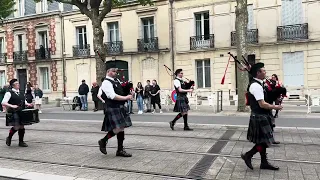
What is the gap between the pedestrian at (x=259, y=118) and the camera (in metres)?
5.82

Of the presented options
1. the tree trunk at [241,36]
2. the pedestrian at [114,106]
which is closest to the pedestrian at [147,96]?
the tree trunk at [241,36]

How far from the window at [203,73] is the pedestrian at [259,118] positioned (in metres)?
18.0

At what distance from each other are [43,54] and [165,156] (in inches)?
1027

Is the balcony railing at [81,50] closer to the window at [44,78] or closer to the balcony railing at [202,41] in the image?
the window at [44,78]

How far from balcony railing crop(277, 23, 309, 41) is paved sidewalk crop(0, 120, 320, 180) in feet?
38.2

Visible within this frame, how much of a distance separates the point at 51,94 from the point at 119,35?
8650 millimetres

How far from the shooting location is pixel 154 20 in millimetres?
25422

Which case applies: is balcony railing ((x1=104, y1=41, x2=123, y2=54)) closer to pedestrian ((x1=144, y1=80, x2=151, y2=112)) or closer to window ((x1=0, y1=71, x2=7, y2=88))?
pedestrian ((x1=144, y1=80, x2=151, y2=112))

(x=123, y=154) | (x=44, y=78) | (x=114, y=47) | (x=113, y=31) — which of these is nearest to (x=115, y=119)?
(x=123, y=154)

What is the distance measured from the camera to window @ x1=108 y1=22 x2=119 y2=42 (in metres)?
27.4

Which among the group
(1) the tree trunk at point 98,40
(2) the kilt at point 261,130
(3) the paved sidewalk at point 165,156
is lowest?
(3) the paved sidewalk at point 165,156

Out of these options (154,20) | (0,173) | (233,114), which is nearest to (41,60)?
(154,20)

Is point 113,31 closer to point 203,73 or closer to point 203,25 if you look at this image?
point 203,25

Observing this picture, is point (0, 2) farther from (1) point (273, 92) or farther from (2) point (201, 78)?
(1) point (273, 92)
